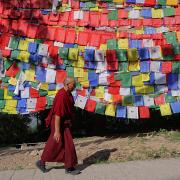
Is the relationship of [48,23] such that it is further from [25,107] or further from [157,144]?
[157,144]

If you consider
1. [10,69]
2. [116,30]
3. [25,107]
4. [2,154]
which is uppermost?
[116,30]

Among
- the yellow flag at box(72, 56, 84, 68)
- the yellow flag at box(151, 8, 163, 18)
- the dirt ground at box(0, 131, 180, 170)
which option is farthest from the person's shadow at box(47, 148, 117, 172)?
the yellow flag at box(151, 8, 163, 18)

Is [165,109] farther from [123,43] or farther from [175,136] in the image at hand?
[123,43]

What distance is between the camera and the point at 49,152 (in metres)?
8.00

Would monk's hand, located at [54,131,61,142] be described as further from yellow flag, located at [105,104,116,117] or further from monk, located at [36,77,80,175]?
yellow flag, located at [105,104,116,117]

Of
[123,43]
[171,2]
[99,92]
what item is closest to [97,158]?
[99,92]

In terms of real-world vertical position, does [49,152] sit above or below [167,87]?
below

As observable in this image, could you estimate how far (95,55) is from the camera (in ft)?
33.1

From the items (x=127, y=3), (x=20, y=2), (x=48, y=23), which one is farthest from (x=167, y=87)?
(x=20, y=2)

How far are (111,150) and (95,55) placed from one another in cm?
181

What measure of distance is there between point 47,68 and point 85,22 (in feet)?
3.68

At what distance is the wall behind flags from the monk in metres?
2.13

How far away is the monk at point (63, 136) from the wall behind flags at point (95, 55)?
6.98 feet

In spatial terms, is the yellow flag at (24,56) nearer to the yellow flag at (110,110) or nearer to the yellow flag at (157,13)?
the yellow flag at (110,110)
